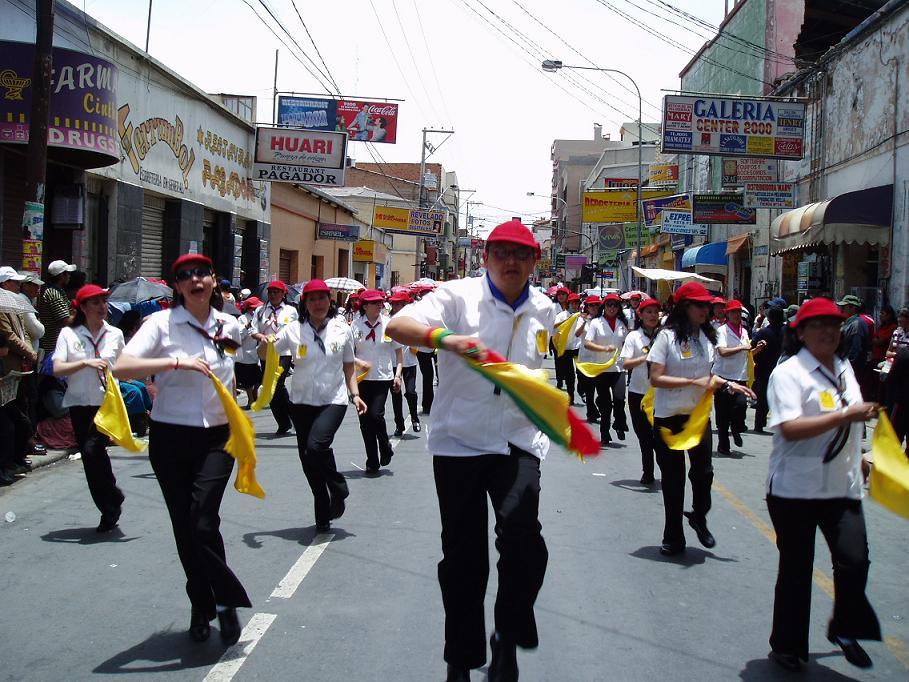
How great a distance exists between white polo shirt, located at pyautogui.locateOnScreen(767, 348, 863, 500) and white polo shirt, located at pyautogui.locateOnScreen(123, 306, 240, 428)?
9.36 feet

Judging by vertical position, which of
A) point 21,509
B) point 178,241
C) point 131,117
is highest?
point 131,117

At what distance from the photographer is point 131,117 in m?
18.5

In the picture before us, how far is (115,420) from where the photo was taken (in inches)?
242

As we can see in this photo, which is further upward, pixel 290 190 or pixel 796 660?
pixel 290 190

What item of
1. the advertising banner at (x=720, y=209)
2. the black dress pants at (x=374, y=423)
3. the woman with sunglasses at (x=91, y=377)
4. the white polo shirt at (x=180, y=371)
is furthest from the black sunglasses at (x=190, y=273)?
the advertising banner at (x=720, y=209)

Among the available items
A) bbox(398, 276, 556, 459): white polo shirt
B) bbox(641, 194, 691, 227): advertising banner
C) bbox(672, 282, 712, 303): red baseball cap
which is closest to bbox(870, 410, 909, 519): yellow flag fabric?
bbox(398, 276, 556, 459): white polo shirt

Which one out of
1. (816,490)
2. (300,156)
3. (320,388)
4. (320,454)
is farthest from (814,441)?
(300,156)

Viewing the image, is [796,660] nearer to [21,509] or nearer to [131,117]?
[21,509]

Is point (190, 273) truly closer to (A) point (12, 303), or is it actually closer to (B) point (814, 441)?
(B) point (814, 441)

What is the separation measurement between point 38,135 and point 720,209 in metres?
21.6

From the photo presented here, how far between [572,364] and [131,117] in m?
9.94

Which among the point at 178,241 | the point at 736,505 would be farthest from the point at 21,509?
the point at 178,241

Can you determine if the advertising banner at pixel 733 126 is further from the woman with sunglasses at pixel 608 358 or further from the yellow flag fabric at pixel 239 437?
the yellow flag fabric at pixel 239 437

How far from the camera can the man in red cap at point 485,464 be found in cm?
405
